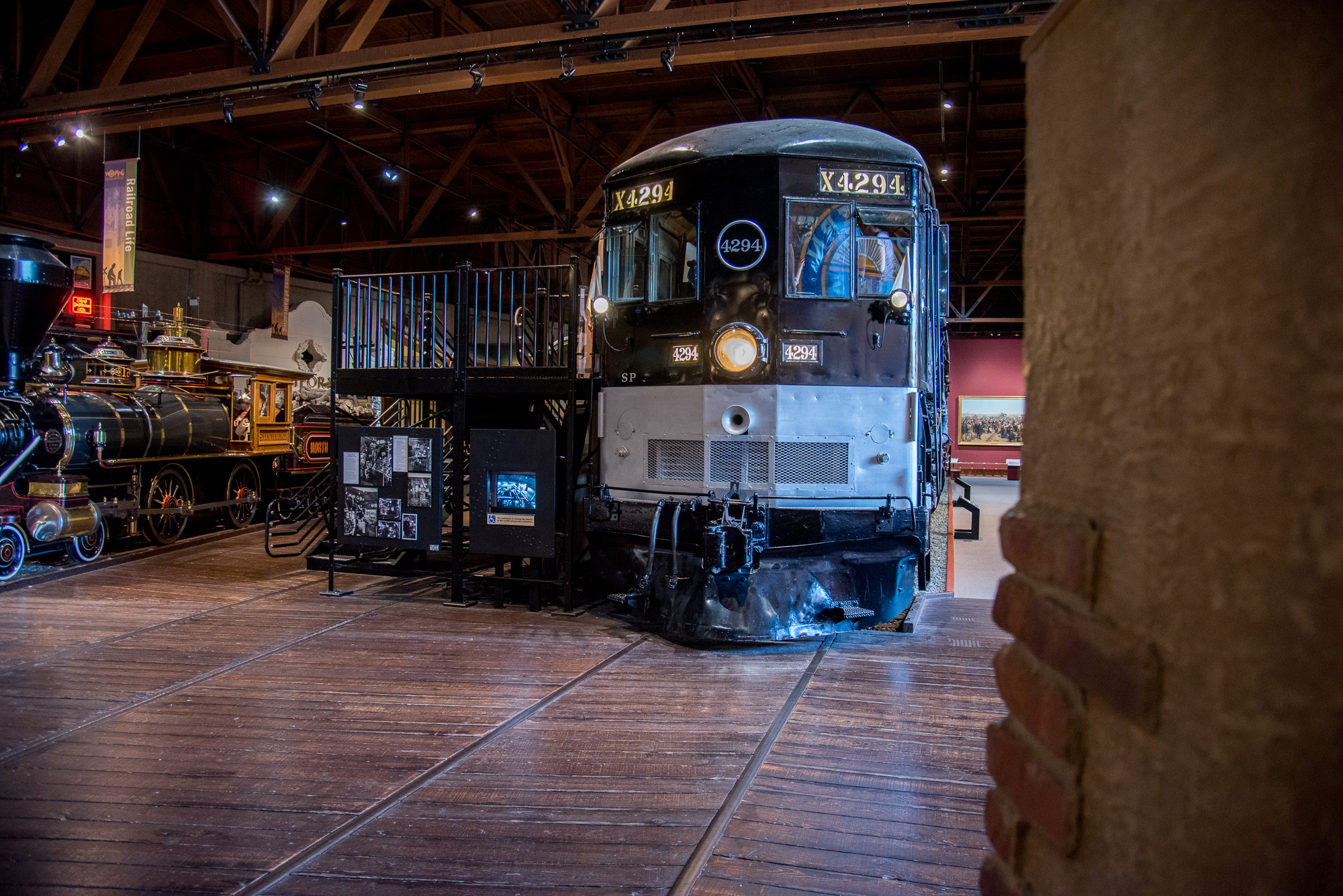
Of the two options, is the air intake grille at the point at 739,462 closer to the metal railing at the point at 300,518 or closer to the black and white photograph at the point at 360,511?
the black and white photograph at the point at 360,511

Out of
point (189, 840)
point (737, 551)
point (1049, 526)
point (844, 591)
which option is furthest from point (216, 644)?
point (1049, 526)

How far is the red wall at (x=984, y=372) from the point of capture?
2270 centimetres

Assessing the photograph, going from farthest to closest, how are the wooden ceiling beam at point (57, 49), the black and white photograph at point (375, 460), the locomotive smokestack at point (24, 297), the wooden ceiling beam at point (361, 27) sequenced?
the wooden ceiling beam at point (57, 49)
the wooden ceiling beam at point (361, 27)
the locomotive smokestack at point (24, 297)
the black and white photograph at point (375, 460)

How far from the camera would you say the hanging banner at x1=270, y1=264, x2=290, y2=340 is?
61.9 ft

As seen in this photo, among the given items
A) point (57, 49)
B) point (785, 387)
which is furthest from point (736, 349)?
point (57, 49)

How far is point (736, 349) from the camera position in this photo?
6566 millimetres

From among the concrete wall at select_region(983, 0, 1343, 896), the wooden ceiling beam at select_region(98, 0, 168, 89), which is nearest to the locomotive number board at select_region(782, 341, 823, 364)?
the concrete wall at select_region(983, 0, 1343, 896)

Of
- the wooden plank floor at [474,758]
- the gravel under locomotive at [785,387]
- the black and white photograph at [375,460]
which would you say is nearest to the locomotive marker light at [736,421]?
the gravel under locomotive at [785,387]

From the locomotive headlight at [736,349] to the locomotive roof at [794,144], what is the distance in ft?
4.61

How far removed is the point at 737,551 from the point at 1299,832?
519 centimetres

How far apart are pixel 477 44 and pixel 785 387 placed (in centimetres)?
520

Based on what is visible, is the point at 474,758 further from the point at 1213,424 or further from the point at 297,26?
the point at 297,26

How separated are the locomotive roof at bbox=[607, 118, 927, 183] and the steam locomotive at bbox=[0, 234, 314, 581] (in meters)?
6.81

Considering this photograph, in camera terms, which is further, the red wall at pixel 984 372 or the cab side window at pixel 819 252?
the red wall at pixel 984 372
